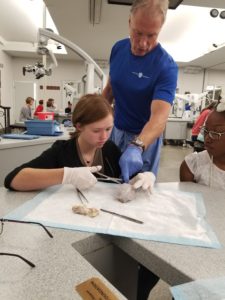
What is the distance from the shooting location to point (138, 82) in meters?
1.30

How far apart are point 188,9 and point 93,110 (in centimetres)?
486

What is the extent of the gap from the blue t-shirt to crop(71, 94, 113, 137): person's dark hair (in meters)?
0.17

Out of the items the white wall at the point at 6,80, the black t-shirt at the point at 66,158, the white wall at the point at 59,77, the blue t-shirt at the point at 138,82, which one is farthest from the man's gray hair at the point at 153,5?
the white wall at the point at 59,77

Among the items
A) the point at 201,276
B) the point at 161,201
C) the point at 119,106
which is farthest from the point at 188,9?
the point at 201,276

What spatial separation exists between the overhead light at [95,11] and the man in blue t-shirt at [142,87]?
3.27 meters

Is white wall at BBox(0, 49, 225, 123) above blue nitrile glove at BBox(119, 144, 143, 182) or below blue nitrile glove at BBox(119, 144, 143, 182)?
above

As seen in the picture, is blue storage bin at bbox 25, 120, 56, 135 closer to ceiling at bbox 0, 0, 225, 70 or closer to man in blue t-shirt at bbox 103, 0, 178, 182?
man in blue t-shirt at bbox 103, 0, 178, 182

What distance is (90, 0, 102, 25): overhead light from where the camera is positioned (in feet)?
13.9

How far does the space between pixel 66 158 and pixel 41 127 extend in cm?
145

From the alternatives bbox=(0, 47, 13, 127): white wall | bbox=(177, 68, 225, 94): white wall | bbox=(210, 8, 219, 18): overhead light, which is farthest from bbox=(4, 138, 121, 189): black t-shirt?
bbox=(177, 68, 225, 94): white wall

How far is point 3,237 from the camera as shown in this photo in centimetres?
65

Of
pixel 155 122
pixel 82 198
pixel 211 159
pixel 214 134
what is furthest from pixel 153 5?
pixel 82 198

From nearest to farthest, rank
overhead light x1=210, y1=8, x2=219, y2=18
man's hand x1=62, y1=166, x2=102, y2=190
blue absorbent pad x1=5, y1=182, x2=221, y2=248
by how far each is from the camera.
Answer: blue absorbent pad x1=5, y1=182, x2=221, y2=248 < man's hand x1=62, y1=166, x2=102, y2=190 < overhead light x1=210, y1=8, x2=219, y2=18

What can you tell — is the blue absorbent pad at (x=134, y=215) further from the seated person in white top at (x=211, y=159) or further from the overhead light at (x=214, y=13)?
the overhead light at (x=214, y=13)
